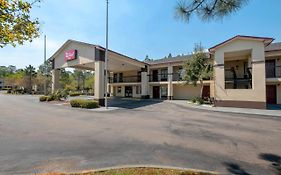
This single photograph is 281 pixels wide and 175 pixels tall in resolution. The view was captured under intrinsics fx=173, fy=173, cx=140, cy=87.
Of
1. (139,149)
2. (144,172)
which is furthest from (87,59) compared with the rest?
(144,172)

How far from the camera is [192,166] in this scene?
16.0 feet

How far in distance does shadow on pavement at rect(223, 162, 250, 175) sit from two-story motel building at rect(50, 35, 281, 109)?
49.5 feet

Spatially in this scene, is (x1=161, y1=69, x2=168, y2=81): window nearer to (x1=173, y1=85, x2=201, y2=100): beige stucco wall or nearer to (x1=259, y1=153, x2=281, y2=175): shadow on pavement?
(x1=173, y1=85, x2=201, y2=100): beige stucco wall

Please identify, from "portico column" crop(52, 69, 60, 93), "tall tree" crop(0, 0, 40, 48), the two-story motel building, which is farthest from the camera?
"portico column" crop(52, 69, 60, 93)

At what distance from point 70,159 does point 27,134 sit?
4.38 metres

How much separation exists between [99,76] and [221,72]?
13585 mm

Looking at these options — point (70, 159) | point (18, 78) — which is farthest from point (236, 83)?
point (18, 78)

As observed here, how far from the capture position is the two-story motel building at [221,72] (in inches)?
688

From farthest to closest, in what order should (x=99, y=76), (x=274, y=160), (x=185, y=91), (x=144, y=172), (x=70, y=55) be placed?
(x=185, y=91) → (x=70, y=55) → (x=99, y=76) → (x=274, y=160) → (x=144, y=172)

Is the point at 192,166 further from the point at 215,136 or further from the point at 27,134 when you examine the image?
the point at 27,134

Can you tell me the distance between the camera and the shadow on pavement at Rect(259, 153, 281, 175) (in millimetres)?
4820

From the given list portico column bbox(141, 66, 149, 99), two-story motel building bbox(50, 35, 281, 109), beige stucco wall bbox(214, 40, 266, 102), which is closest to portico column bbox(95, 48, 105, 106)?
two-story motel building bbox(50, 35, 281, 109)

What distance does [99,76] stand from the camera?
19375mm

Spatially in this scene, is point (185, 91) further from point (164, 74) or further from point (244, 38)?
point (244, 38)
